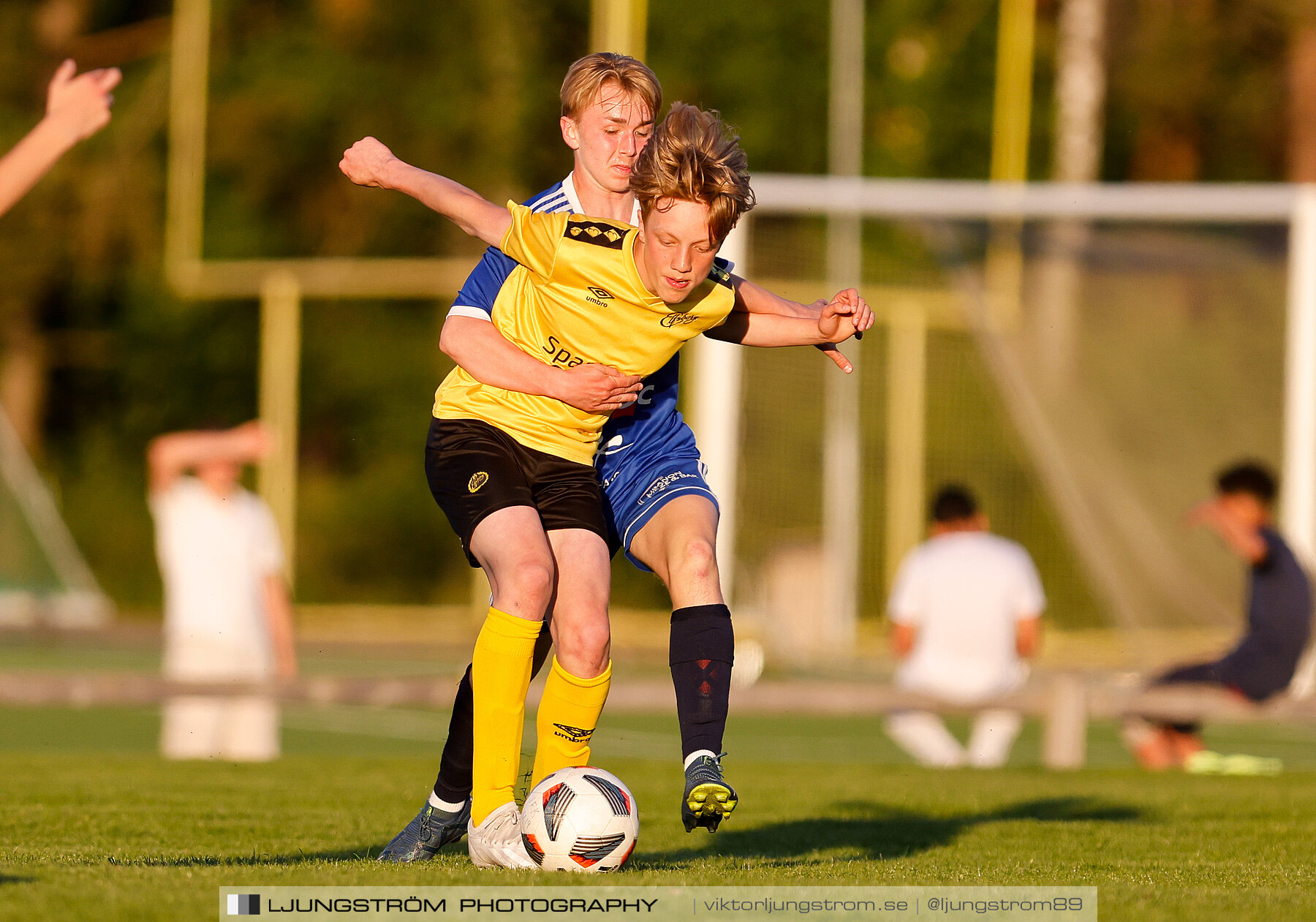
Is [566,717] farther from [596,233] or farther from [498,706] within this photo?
[596,233]

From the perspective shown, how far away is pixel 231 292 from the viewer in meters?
18.9

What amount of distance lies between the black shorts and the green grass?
35.1 inches

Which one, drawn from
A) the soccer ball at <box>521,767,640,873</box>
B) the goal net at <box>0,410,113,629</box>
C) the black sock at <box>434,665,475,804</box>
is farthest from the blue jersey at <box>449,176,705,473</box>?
the goal net at <box>0,410,113,629</box>

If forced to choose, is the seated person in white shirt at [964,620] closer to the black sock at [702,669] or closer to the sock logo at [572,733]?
the sock logo at [572,733]

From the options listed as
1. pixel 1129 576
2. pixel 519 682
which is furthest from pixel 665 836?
pixel 1129 576

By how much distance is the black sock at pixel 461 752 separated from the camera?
16.6 ft

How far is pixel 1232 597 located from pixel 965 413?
413cm

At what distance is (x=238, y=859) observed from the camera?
191 inches

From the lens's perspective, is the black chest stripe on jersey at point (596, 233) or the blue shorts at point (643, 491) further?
the blue shorts at point (643, 491)

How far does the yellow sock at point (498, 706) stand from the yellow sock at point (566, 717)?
0.40 ft

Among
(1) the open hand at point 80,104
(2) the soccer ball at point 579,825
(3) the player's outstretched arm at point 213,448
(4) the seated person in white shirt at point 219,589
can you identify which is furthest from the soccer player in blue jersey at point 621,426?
(4) the seated person in white shirt at point 219,589

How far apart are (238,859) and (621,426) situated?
151cm

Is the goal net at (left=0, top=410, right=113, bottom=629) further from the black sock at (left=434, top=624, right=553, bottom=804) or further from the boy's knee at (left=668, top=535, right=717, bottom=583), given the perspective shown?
the boy's knee at (left=668, top=535, right=717, bottom=583)

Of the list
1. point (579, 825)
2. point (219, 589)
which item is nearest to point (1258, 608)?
point (219, 589)
